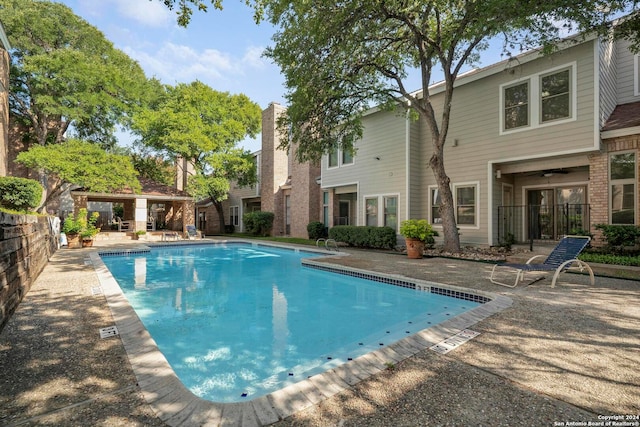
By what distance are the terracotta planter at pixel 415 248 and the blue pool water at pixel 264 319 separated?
10.5 feet

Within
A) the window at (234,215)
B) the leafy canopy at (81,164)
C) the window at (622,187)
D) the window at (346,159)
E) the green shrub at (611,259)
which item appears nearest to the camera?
the green shrub at (611,259)

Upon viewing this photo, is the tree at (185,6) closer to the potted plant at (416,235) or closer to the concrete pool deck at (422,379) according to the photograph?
the concrete pool deck at (422,379)

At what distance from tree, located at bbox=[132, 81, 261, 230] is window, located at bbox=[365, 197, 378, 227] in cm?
1024

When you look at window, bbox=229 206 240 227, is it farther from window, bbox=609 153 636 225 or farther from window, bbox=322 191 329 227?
window, bbox=609 153 636 225

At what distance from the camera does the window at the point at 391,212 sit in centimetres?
1384

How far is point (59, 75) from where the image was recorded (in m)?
16.7

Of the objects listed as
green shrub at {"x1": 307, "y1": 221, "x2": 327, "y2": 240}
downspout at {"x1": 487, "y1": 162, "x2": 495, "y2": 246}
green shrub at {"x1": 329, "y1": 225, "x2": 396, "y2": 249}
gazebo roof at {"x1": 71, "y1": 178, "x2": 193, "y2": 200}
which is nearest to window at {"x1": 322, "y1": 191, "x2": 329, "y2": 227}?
green shrub at {"x1": 307, "y1": 221, "x2": 327, "y2": 240}

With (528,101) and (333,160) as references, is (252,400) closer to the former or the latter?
(528,101)

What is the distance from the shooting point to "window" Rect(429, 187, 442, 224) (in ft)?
42.4

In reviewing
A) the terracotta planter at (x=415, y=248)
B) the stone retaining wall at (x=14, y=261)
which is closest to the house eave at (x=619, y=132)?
the terracotta planter at (x=415, y=248)

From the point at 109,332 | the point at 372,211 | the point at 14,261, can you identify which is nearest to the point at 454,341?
the point at 109,332

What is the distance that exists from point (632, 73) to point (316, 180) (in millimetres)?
14373

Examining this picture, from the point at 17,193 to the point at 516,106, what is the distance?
20.7 meters

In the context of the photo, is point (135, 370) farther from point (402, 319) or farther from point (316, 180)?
point (316, 180)
